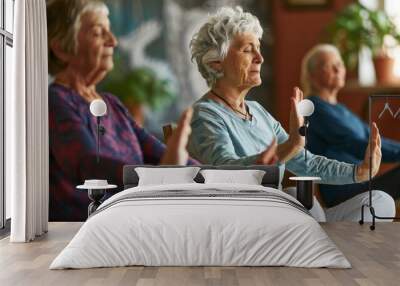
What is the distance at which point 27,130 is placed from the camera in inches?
250

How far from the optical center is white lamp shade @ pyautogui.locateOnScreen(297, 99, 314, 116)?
7.46 meters

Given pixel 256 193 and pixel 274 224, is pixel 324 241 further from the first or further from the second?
pixel 256 193

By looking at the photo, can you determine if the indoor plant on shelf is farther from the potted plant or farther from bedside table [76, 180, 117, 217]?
bedside table [76, 180, 117, 217]

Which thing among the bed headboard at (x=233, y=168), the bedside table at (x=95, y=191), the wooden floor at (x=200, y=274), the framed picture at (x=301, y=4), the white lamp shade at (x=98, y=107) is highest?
the framed picture at (x=301, y=4)

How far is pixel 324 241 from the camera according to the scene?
4891 millimetres

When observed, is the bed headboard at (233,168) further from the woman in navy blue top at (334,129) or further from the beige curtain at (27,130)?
the beige curtain at (27,130)

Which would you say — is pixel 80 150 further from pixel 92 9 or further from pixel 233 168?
pixel 233 168

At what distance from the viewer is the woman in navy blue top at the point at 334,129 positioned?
7680mm

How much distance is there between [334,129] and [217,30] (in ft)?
5.85

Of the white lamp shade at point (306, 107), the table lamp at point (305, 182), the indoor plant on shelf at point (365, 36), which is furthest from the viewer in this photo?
the indoor plant on shelf at point (365, 36)

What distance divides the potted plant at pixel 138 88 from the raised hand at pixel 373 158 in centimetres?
233

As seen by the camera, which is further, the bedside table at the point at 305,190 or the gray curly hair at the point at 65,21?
the gray curly hair at the point at 65,21

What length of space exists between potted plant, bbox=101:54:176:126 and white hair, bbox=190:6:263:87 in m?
0.49

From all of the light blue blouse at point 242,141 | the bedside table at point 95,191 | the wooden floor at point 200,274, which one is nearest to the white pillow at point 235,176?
the light blue blouse at point 242,141
